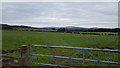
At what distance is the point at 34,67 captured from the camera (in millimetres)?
6445

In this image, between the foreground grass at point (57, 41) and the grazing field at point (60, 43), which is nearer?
the grazing field at point (60, 43)

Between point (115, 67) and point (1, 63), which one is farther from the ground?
point (1, 63)

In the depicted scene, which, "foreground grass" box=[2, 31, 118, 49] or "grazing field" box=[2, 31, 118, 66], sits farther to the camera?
"foreground grass" box=[2, 31, 118, 49]

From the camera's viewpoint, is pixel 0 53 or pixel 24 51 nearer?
pixel 24 51

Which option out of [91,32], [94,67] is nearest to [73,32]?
[91,32]

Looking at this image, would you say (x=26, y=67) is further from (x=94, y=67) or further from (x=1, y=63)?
(x=94, y=67)

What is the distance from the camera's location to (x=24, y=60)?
6102 millimetres

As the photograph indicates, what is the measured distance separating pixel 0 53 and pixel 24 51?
1.52 meters

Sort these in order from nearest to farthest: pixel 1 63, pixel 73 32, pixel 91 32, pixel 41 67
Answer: pixel 1 63, pixel 41 67, pixel 91 32, pixel 73 32

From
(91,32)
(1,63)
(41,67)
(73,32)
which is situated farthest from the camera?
(73,32)

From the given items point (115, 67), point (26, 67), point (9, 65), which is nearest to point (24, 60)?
point (26, 67)

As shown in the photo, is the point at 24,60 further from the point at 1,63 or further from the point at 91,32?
the point at 91,32

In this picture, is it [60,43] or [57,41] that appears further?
[57,41]

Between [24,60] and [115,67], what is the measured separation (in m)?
4.50
